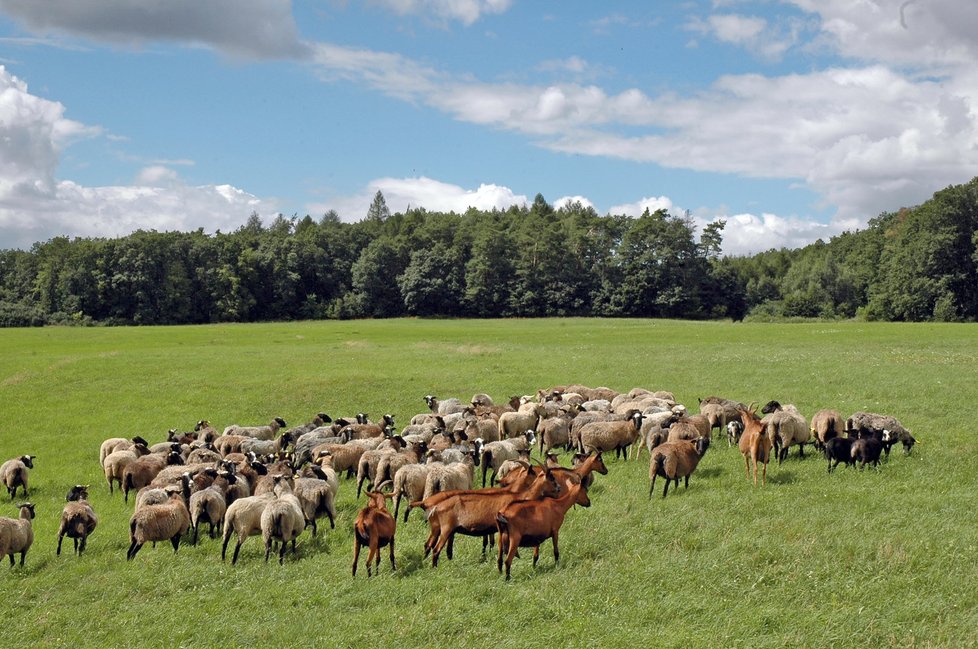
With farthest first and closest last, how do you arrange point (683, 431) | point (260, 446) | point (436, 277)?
point (436, 277) < point (260, 446) < point (683, 431)

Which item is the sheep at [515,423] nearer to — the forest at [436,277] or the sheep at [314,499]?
the sheep at [314,499]

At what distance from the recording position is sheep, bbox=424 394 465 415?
93.2ft

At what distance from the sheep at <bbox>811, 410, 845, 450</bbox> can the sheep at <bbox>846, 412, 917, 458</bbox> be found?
11.2 inches

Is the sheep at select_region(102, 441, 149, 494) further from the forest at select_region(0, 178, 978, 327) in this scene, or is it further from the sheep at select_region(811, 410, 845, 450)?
the forest at select_region(0, 178, 978, 327)

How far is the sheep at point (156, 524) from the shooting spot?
13445 mm

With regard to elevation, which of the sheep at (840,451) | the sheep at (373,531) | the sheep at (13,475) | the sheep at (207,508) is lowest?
the sheep at (13,475)

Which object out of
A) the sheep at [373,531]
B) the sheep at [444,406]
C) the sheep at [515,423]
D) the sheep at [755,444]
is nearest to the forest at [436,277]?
the sheep at [444,406]

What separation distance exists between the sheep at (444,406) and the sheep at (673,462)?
13202mm

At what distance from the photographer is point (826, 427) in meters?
19.0

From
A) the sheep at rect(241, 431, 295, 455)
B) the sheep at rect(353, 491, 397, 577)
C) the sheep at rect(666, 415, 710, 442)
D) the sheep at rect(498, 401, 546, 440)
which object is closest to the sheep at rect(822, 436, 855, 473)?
the sheep at rect(666, 415, 710, 442)

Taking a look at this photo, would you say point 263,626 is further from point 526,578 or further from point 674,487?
point 674,487

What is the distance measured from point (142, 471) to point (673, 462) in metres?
13.4

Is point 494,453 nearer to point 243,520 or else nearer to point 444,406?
point 243,520

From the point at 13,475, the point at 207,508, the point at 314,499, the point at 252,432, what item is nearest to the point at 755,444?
the point at 314,499
